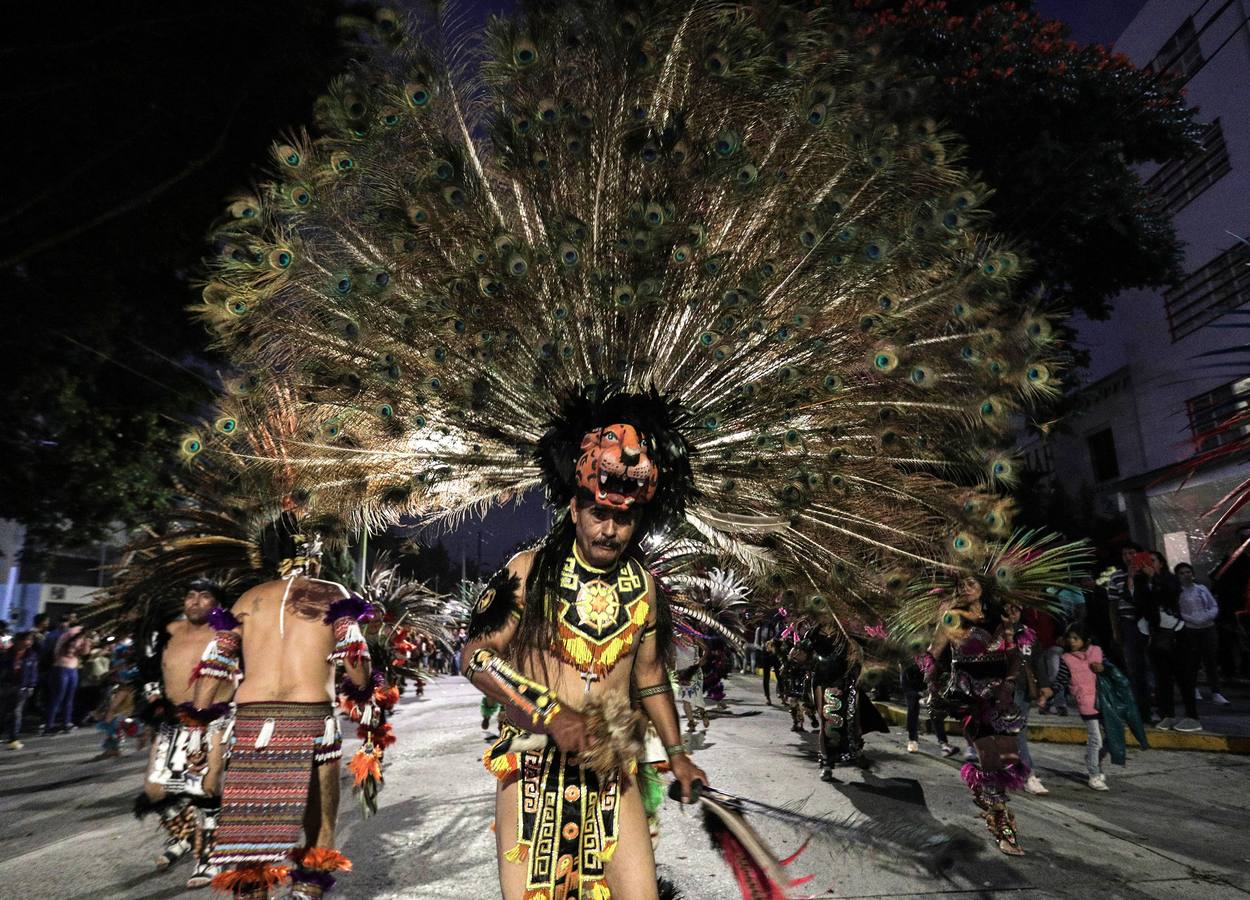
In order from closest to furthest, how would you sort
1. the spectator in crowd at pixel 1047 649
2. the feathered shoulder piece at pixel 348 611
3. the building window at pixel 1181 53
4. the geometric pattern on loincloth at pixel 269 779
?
the geometric pattern on loincloth at pixel 269 779 < the feathered shoulder piece at pixel 348 611 < the spectator in crowd at pixel 1047 649 < the building window at pixel 1181 53

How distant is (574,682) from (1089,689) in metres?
6.54

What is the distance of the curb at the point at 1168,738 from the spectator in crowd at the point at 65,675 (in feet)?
46.5

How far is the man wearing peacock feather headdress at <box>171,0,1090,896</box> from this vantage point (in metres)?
3.45

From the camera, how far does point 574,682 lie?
9.84ft

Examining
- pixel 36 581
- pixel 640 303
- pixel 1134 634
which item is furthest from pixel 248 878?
pixel 36 581

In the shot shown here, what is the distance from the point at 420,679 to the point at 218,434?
3.38 metres

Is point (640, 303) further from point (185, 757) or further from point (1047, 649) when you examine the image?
point (1047, 649)

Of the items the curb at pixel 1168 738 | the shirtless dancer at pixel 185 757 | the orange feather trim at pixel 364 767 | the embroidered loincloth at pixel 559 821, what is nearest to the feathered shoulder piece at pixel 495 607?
the embroidered loincloth at pixel 559 821

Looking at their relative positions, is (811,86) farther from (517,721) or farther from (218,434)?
(218,434)

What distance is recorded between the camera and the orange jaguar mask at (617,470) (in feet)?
10.1

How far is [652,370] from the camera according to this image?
12.3ft

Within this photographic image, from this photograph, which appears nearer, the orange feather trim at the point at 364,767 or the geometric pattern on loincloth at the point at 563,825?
the geometric pattern on loincloth at the point at 563,825

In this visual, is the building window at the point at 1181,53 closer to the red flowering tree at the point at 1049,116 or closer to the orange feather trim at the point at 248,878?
the red flowering tree at the point at 1049,116

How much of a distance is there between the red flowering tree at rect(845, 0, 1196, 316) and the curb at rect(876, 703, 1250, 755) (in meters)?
8.79
